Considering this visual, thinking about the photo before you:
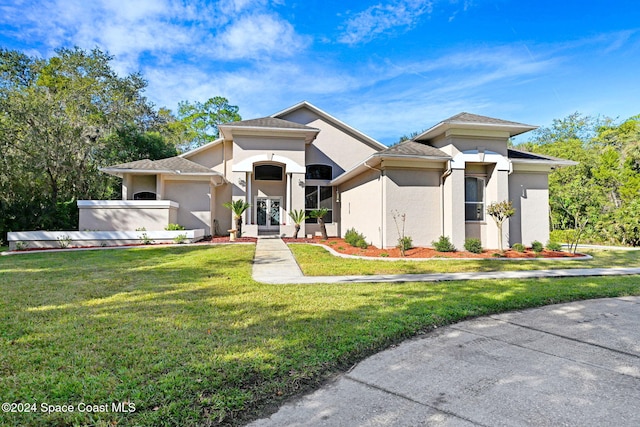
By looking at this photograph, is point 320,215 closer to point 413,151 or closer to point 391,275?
point 413,151

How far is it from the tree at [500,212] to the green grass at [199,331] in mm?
4390

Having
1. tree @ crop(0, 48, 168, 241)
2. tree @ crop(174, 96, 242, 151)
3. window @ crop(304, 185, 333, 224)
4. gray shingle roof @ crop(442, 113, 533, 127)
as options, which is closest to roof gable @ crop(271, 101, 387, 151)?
window @ crop(304, 185, 333, 224)

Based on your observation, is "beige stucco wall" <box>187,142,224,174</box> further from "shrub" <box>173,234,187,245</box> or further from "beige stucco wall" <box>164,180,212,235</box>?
"shrub" <box>173,234,187,245</box>

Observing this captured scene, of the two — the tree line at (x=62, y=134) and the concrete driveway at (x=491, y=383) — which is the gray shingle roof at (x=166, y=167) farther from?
the concrete driveway at (x=491, y=383)

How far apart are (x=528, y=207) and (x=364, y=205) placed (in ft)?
21.3

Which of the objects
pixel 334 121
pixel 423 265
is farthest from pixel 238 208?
pixel 423 265

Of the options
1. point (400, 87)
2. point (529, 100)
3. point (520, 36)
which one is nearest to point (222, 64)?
point (400, 87)

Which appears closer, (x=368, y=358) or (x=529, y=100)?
(x=368, y=358)

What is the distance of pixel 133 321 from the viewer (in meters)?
4.36

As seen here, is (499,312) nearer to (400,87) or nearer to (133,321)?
(133,321)

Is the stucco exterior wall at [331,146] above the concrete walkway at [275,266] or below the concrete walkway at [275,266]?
above

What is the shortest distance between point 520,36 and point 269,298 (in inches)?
571

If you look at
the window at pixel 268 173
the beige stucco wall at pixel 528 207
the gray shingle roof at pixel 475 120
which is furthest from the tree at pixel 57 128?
the beige stucco wall at pixel 528 207

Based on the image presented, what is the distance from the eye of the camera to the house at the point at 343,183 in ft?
41.3
